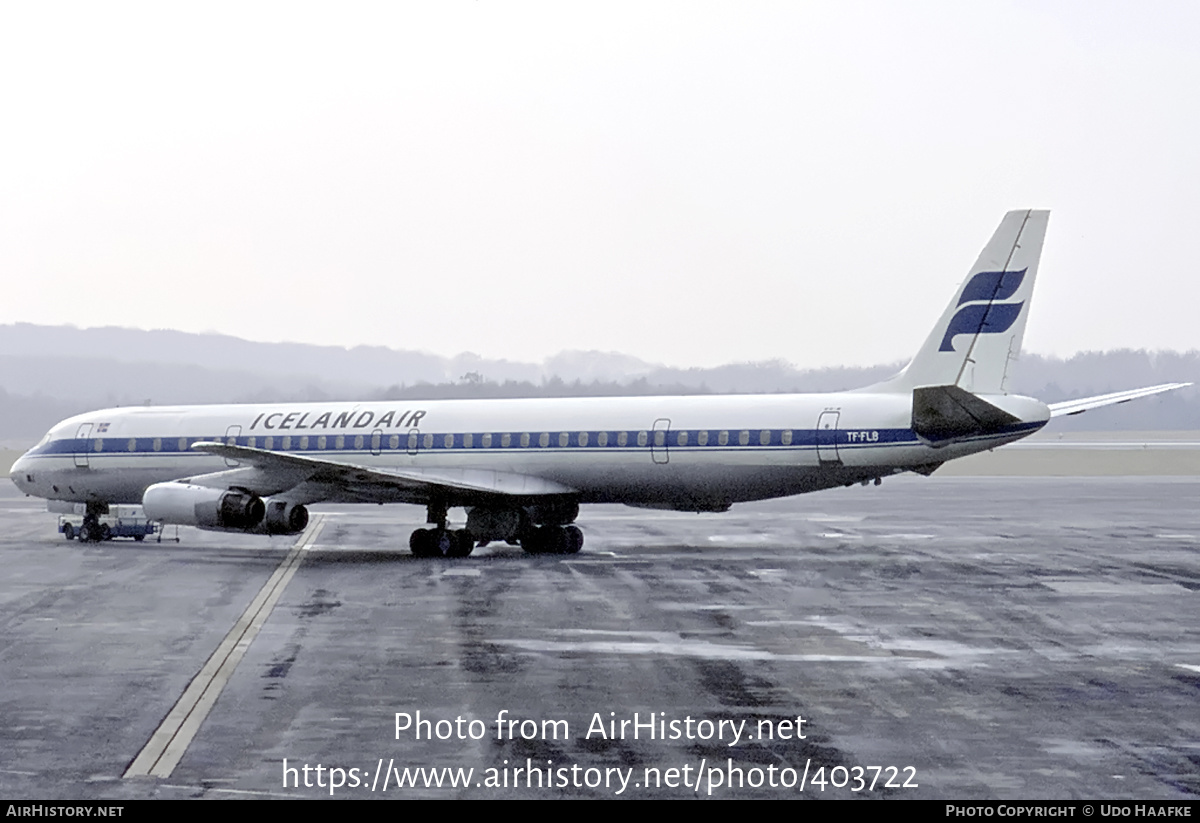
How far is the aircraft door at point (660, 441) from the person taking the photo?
31.1 meters

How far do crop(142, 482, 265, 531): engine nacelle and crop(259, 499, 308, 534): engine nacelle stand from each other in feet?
0.48

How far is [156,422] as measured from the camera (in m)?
37.2

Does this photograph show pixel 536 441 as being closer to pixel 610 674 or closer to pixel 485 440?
pixel 485 440

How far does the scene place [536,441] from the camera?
107ft

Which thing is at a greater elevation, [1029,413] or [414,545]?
[1029,413]

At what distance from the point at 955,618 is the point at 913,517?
24025 mm

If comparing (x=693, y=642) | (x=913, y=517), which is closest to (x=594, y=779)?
(x=693, y=642)

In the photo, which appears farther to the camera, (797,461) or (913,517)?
(913,517)

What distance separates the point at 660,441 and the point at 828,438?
12.0ft

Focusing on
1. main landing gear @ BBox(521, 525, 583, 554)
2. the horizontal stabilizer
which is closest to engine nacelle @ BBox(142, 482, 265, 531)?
main landing gear @ BBox(521, 525, 583, 554)

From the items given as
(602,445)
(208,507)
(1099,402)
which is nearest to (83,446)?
(208,507)

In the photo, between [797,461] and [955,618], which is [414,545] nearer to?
[797,461]

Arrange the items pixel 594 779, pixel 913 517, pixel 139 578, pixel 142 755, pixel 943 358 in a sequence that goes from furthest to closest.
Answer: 1. pixel 913 517
2. pixel 943 358
3. pixel 139 578
4. pixel 142 755
5. pixel 594 779

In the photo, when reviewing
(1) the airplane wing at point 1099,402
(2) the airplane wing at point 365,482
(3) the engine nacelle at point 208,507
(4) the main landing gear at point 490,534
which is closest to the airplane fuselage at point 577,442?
(2) the airplane wing at point 365,482
